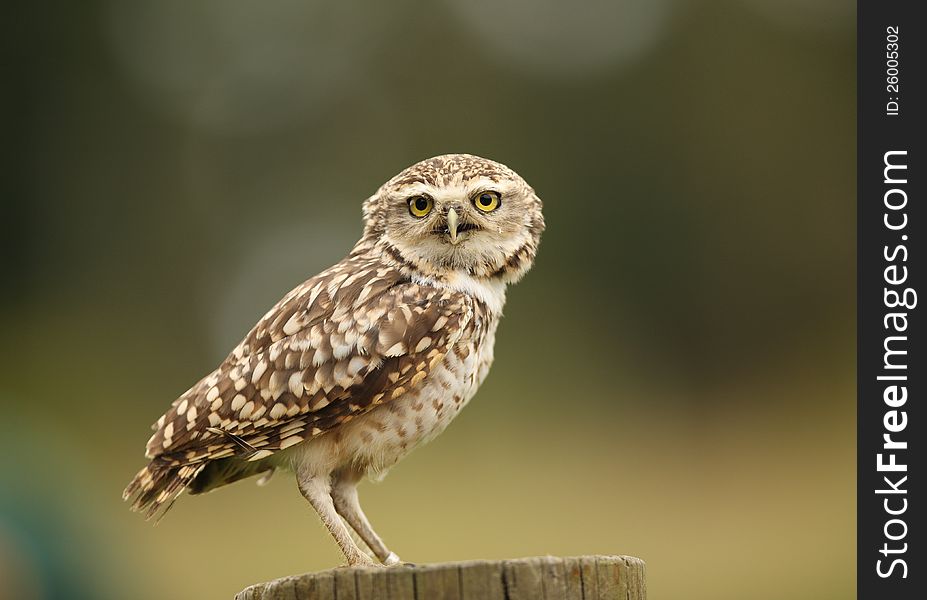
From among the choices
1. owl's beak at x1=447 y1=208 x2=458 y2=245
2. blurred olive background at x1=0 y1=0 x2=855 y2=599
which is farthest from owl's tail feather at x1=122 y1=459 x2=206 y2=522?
blurred olive background at x1=0 y1=0 x2=855 y2=599

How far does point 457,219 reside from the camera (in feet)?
14.3

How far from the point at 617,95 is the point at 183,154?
5.78 meters

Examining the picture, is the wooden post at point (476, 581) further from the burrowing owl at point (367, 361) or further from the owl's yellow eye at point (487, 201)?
the owl's yellow eye at point (487, 201)

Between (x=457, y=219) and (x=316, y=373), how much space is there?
83 centimetres

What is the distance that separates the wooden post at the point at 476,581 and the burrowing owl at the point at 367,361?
3.84ft

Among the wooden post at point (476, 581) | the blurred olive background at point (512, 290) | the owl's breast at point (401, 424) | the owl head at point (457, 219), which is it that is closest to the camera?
the wooden post at point (476, 581)

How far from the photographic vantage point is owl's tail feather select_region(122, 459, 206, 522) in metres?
4.28

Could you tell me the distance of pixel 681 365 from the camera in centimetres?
1168

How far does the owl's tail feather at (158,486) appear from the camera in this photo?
4.28 metres

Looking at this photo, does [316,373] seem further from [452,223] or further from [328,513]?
[452,223]

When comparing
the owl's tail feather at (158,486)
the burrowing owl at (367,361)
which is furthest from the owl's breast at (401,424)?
the owl's tail feather at (158,486)

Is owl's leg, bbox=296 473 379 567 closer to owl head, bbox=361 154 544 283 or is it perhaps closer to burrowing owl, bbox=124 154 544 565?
burrowing owl, bbox=124 154 544 565

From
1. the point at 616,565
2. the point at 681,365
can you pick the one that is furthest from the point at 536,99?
the point at 616,565

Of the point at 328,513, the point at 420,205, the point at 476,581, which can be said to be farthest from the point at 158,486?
the point at 476,581
